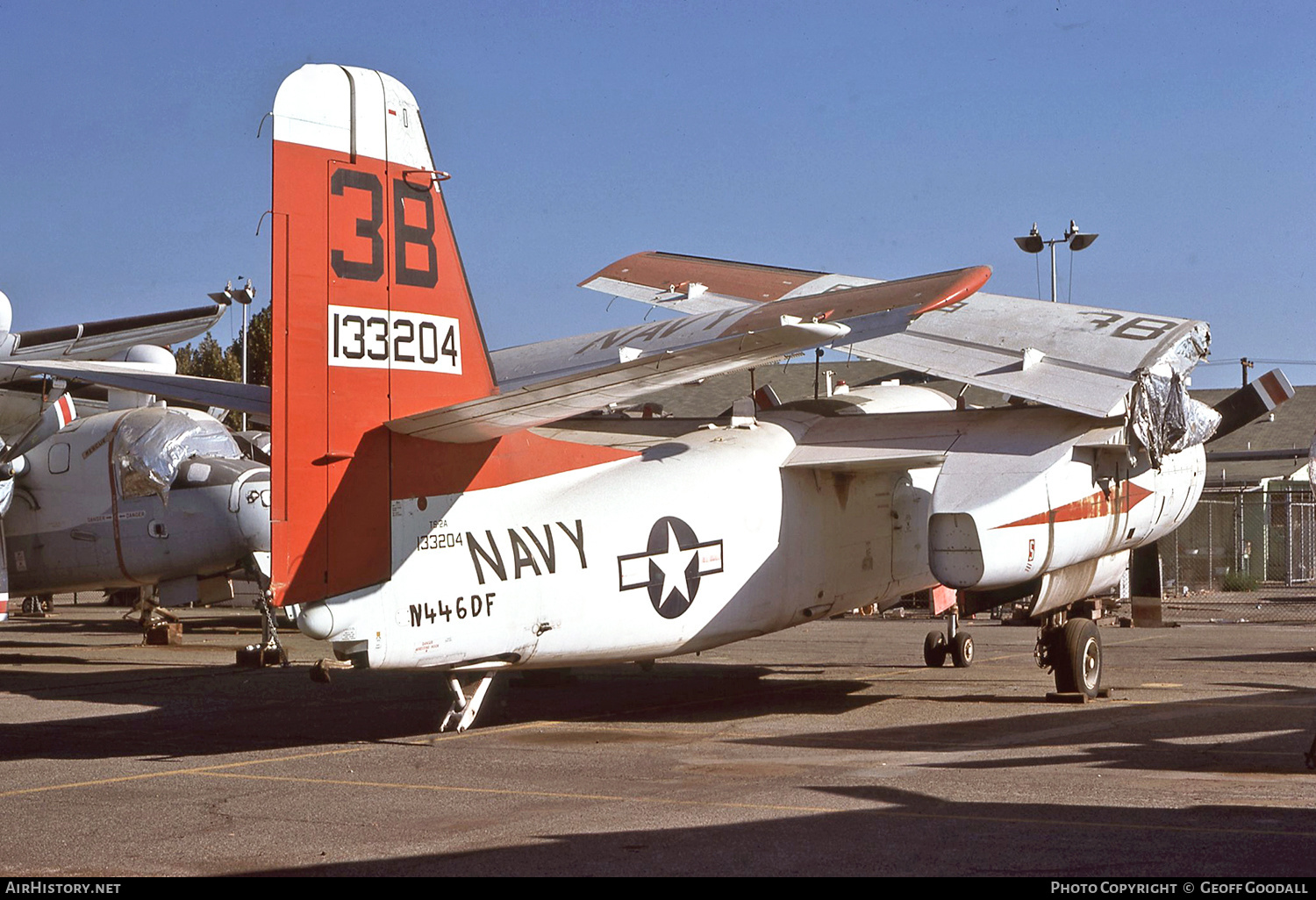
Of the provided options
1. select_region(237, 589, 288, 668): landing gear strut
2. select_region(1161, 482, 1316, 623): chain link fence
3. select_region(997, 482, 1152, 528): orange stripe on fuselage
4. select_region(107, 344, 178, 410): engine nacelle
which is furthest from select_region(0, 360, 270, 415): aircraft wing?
select_region(1161, 482, 1316, 623): chain link fence

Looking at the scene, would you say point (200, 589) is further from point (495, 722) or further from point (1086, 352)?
point (1086, 352)

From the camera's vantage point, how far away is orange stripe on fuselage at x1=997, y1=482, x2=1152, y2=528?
43.2 feet

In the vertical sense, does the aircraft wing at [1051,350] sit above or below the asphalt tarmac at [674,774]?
above

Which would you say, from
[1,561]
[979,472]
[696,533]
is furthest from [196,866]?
[1,561]

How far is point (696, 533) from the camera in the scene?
39.3 feet

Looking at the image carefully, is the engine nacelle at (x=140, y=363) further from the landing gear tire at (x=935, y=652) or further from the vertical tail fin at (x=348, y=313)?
the landing gear tire at (x=935, y=652)

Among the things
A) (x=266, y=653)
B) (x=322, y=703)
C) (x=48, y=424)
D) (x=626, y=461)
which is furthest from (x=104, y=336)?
(x=626, y=461)

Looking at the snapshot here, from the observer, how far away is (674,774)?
32.8ft

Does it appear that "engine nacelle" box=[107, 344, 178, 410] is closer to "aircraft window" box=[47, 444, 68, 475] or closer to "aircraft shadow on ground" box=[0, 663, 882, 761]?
Result: "aircraft window" box=[47, 444, 68, 475]

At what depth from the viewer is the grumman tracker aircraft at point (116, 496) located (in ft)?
63.0

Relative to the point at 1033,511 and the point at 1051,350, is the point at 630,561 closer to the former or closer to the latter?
the point at 1033,511

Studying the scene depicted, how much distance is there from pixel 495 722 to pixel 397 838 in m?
4.96

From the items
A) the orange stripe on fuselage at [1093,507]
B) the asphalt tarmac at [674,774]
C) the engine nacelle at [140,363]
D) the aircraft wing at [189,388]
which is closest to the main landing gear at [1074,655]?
the asphalt tarmac at [674,774]

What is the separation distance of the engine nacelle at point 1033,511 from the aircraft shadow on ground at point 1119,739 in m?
1.45
